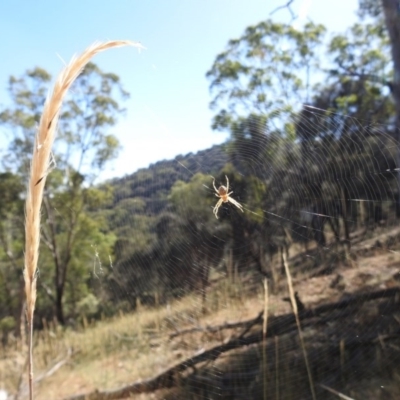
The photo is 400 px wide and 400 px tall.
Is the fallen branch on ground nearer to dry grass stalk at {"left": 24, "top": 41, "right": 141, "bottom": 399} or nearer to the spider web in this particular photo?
the spider web

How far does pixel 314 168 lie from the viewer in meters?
3.65

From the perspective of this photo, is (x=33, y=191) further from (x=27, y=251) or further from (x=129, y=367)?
(x=129, y=367)

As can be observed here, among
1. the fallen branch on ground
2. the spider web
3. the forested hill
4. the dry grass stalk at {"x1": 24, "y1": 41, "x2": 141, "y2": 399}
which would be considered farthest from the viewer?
the forested hill

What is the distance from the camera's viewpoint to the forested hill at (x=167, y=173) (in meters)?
3.55

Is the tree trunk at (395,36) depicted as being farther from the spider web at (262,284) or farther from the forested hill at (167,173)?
the forested hill at (167,173)

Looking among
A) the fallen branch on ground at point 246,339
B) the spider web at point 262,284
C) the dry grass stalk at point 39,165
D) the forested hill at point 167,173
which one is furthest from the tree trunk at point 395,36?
the dry grass stalk at point 39,165

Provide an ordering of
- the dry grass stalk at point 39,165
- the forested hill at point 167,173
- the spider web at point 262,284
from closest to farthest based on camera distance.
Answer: the dry grass stalk at point 39,165, the spider web at point 262,284, the forested hill at point 167,173

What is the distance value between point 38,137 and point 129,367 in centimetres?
377

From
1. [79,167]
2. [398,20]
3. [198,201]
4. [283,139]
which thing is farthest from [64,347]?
[79,167]

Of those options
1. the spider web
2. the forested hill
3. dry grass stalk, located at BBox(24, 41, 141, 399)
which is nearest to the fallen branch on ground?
the spider web

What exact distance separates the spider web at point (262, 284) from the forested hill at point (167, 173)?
2 centimetres

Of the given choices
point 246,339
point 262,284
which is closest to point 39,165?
point 246,339

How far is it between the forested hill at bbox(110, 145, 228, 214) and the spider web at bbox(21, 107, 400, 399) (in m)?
0.02

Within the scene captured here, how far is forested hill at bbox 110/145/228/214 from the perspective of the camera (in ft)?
11.7
